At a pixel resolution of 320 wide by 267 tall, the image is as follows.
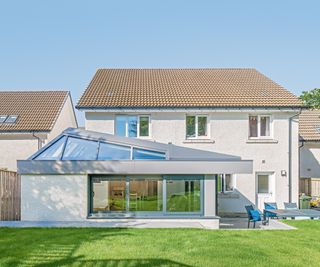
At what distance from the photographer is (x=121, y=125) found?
2403 cm

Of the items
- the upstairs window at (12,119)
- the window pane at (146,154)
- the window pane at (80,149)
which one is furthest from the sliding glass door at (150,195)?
the upstairs window at (12,119)

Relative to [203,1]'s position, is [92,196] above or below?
below

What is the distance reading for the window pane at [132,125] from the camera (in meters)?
23.8

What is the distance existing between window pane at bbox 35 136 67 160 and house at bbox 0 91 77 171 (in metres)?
9.97

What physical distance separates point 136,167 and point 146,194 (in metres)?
1.55

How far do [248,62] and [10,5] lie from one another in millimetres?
21539

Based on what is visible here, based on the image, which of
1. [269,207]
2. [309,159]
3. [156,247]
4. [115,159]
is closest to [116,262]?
[156,247]

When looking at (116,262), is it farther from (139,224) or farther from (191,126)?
(191,126)

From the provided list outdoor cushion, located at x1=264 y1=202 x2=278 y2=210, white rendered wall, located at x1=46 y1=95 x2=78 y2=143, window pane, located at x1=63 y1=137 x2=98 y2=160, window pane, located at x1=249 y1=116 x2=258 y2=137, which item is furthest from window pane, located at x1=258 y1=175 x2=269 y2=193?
white rendered wall, located at x1=46 y1=95 x2=78 y2=143

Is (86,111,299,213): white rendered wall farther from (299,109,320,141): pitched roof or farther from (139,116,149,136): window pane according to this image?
(299,109,320,141): pitched roof

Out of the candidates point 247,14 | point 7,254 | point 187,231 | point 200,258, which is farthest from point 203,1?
point 7,254

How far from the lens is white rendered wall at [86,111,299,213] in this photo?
23484 millimetres

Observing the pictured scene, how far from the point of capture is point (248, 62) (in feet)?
107

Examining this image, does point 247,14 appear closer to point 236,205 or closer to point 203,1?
point 203,1
